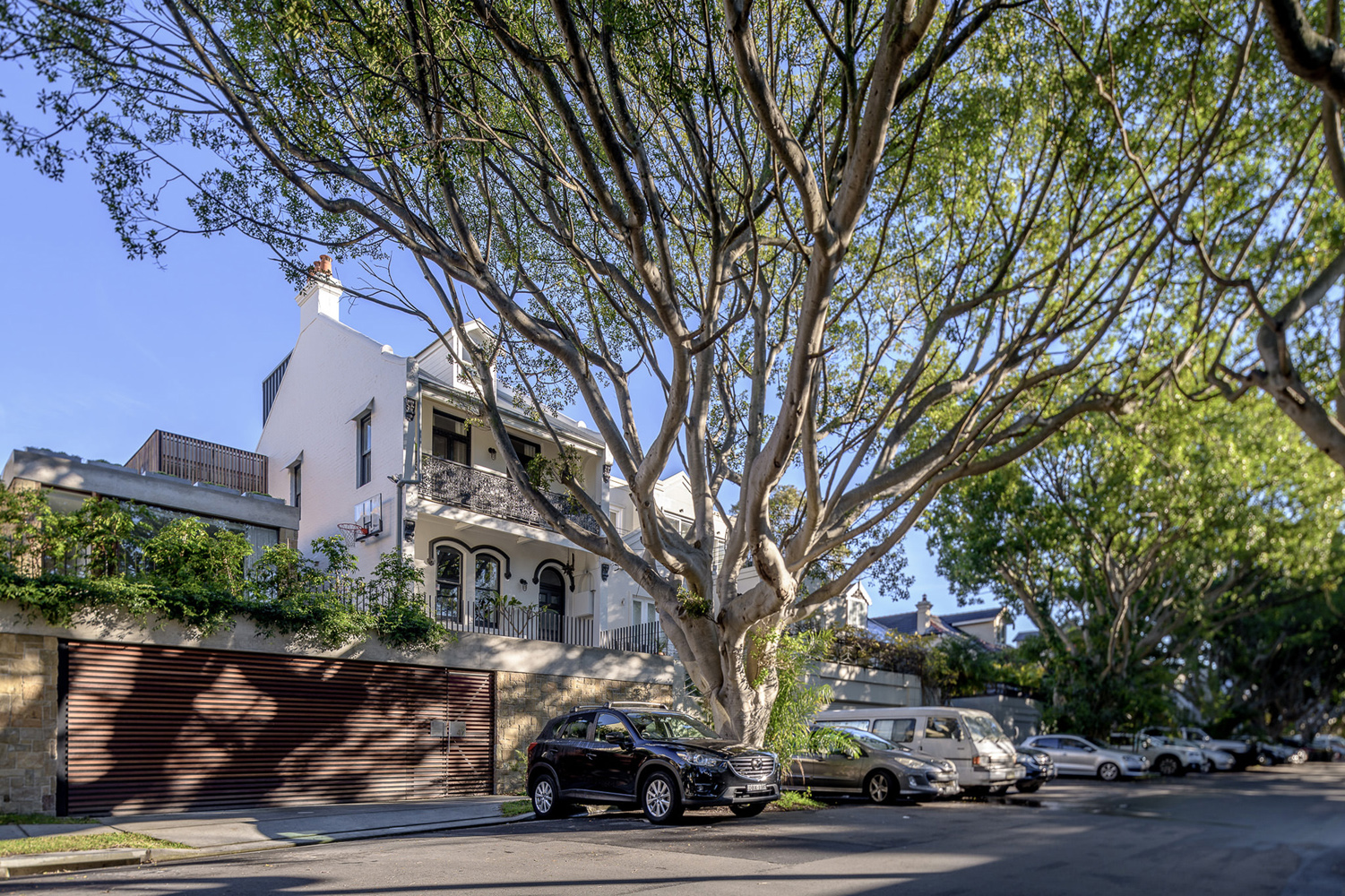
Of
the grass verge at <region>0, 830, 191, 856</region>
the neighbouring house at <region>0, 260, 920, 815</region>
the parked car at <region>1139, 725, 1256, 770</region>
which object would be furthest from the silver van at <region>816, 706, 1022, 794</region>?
the parked car at <region>1139, 725, 1256, 770</region>

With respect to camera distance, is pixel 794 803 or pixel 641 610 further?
pixel 641 610

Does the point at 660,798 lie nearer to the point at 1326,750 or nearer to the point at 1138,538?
the point at 1138,538

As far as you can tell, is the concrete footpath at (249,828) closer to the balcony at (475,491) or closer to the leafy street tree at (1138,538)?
the balcony at (475,491)

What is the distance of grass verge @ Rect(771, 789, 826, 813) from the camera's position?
15232 millimetres

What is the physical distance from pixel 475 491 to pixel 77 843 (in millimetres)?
14309

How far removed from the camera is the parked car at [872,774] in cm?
1695

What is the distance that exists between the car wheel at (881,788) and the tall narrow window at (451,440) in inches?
522

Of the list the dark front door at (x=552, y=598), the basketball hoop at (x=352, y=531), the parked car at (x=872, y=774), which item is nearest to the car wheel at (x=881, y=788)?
the parked car at (x=872, y=774)

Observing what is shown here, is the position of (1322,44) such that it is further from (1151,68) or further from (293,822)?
(293,822)

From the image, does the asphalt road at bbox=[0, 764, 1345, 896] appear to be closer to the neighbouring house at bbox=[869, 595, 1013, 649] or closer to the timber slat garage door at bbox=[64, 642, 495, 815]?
the timber slat garage door at bbox=[64, 642, 495, 815]

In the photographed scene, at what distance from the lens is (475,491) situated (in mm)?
24625

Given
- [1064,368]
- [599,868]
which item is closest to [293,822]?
[599,868]

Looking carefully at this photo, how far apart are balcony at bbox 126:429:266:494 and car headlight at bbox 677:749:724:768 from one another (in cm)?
1427

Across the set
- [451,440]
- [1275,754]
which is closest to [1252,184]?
[451,440]
